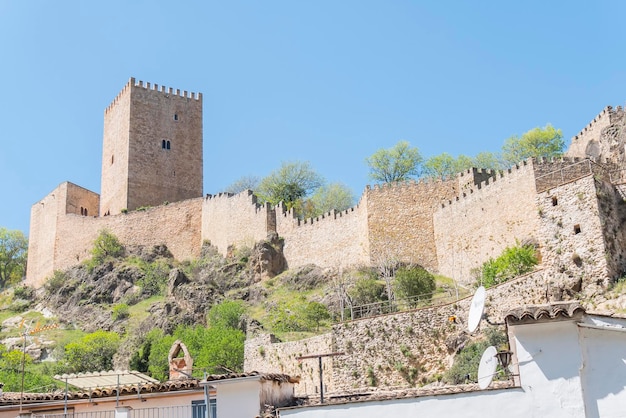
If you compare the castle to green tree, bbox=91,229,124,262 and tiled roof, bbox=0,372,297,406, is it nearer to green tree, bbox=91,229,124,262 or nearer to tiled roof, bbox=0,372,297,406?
green tree, bbox=91,229,124,262

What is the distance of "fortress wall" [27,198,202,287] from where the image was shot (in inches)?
2404

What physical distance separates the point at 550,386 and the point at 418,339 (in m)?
13.9

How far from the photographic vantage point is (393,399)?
15.8 metres

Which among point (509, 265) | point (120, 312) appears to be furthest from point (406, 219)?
point (120, 312)

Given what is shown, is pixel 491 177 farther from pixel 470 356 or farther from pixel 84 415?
pixel 84 415

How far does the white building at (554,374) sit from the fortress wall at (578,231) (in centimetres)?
1179

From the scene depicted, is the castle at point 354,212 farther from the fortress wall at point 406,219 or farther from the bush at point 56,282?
→ the bush at point 56,282

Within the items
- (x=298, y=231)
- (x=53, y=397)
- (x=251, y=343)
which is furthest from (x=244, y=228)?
(x=53, y=397)

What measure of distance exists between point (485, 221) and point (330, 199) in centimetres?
2663

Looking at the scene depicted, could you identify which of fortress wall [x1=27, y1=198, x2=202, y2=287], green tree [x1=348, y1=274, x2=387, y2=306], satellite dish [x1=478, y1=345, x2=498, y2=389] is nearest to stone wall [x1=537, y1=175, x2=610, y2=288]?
satellite dish [x1=478, y1=345, x2=498, y2=389]

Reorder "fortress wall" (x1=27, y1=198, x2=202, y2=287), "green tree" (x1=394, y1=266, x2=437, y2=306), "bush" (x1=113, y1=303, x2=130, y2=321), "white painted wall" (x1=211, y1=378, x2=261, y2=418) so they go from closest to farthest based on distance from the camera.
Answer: "white painted wall" (x1=211, y1=378, x2=261, y2=418), "green tree" (x1=394, y1=266, x2=437, y2=306), "bush" (x1=113, y1=303, x2=130, y2=321), "fortress wall" (x1=27, y1=198, x2=202, y2=287)

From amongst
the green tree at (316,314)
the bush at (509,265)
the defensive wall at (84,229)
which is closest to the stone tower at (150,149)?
the defensive wall at (84,229)

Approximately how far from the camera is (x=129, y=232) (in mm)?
62750

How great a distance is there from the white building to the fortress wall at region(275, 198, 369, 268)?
101 ft
